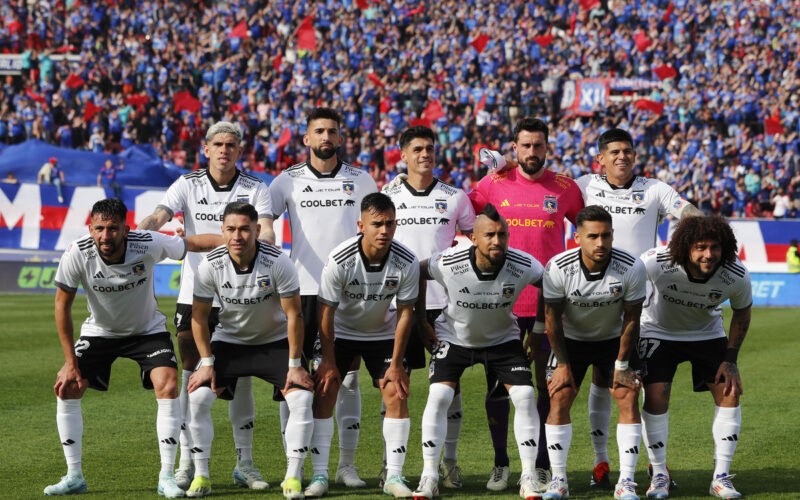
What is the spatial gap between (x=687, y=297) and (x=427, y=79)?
82.4ft

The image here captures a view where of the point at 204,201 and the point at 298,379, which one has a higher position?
the point at 204,201

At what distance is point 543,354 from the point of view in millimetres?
6879

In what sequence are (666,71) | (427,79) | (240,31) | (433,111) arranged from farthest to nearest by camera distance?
(240,31) < (427,79) < (666,71) < (433,111)

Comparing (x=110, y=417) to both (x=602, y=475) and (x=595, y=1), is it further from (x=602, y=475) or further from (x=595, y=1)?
(x=595, y=1)

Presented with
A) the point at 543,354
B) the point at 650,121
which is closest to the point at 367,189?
the point at 543,354

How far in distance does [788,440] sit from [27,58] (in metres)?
29.9

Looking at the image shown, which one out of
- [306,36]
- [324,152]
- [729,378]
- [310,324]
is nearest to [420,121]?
[306,36]

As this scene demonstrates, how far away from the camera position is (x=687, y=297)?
6562 mm

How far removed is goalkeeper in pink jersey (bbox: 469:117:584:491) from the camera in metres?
7.02

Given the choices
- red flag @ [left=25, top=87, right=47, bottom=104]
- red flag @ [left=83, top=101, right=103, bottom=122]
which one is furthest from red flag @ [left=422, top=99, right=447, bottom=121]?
red flag @ [left=25, top=87, right=47, bottom=104]

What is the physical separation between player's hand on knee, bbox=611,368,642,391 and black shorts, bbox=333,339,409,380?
58.1 inches

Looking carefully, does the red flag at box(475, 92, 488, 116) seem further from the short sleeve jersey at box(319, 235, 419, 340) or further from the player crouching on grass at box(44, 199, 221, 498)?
the player crouching on grass at box(44, 199, 221, 498)

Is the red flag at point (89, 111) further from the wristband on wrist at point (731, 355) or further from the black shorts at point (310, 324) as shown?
the wristband on wrist at point (731, 355)

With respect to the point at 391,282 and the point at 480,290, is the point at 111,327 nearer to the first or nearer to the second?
the point at 391,282
